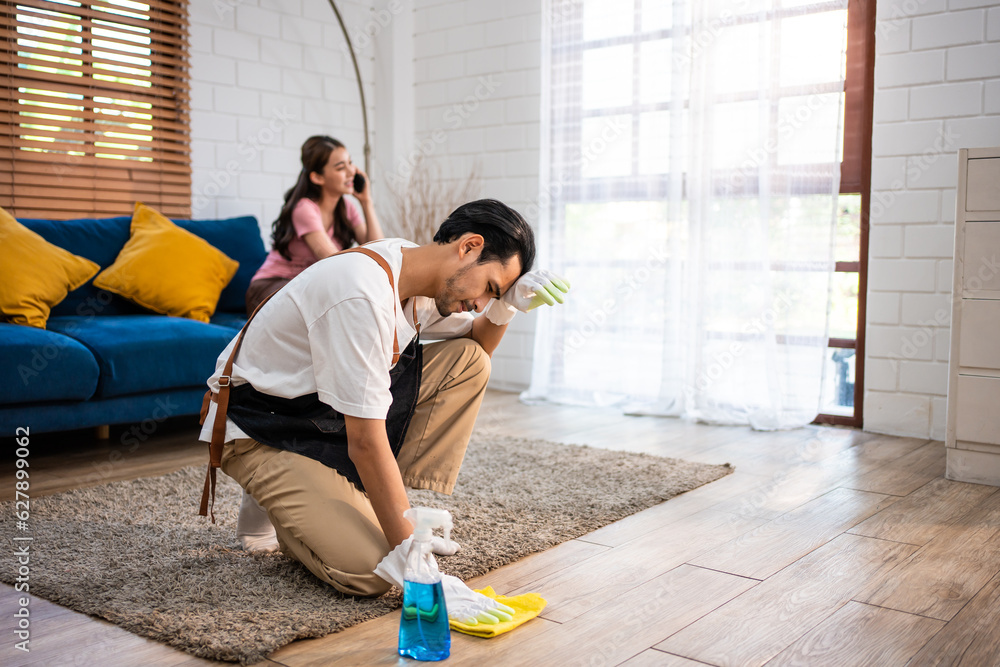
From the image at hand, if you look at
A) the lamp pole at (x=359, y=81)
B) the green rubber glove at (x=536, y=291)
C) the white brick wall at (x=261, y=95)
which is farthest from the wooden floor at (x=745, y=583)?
the lamp pole at (x=359, y=81)

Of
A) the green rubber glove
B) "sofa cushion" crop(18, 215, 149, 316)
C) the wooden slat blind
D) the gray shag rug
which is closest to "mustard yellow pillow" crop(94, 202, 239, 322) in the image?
"sofa cushion" crop(18, 215, 149, 316)

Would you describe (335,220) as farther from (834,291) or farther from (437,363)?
(834,291)

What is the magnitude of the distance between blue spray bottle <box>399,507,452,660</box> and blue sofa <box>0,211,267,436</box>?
175cm

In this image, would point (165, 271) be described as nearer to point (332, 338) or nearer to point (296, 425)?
point (296, 425)

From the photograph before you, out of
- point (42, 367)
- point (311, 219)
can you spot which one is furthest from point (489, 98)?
point (42, 367)

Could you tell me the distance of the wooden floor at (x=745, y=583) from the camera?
4.77ft

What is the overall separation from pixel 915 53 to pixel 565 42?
5.22 ft

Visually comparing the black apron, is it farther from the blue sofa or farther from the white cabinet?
the white cabinet

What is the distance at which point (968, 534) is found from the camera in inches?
83.7

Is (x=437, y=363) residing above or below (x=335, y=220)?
below

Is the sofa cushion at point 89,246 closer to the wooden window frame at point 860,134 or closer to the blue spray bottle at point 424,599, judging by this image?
the blue spray bottle at point 424,599

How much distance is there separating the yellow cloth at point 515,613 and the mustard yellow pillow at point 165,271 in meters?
2.19

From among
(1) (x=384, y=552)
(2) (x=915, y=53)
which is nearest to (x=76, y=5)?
(1) (x=384, y=552)

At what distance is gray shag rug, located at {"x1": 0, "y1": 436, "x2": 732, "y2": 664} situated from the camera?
156 cm
